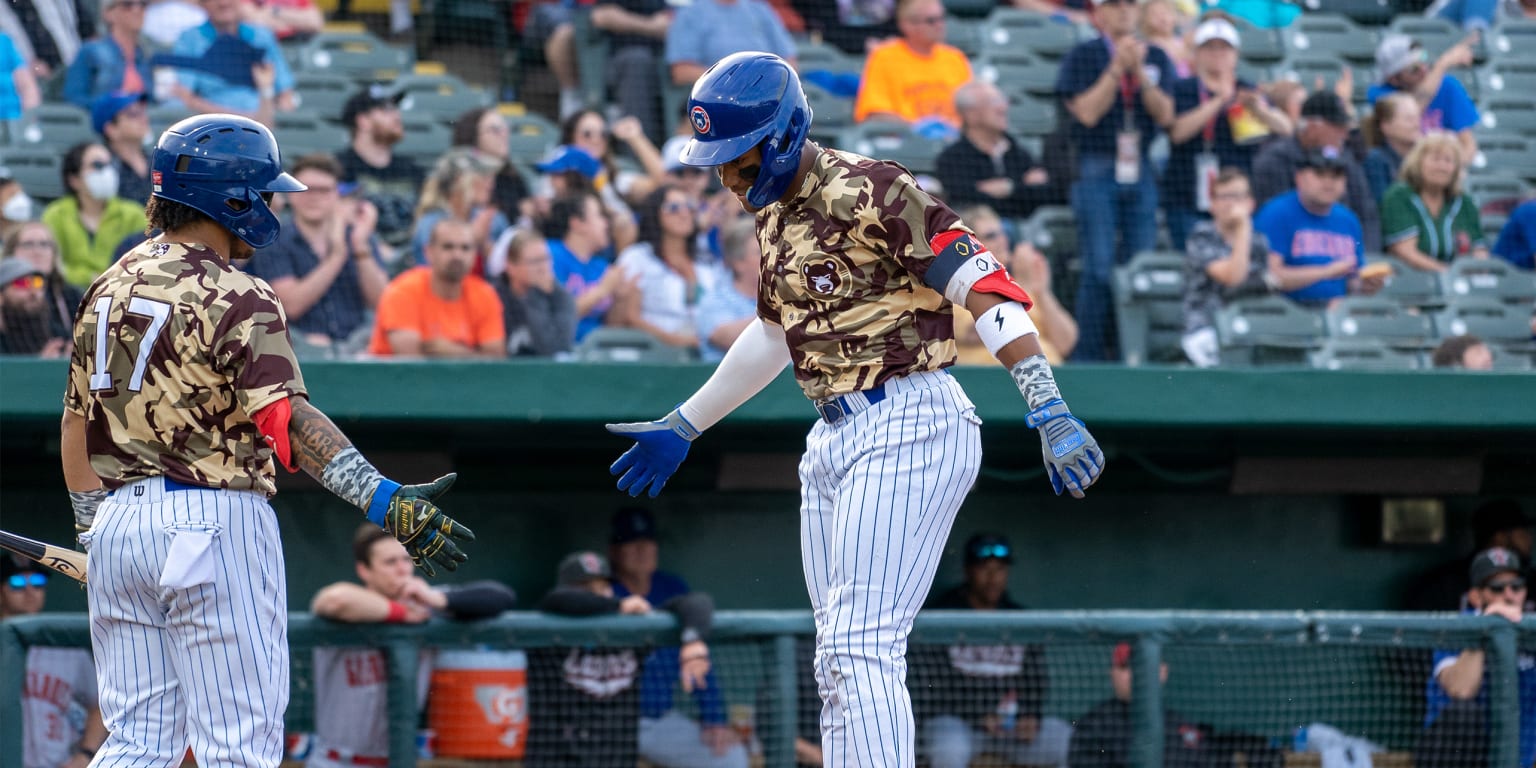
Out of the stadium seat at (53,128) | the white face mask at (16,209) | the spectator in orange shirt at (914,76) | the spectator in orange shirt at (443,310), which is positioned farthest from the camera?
the spectator in orange shirt at (914,76)

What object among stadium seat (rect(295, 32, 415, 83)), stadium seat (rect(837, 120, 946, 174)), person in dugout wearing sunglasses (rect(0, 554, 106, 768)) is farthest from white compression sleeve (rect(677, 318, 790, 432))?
stadium seat (rect(295, 32, 415, 83))

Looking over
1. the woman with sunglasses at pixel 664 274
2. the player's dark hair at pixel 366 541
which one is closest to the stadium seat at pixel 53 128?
the woman with sunglasses at pixel 664 274

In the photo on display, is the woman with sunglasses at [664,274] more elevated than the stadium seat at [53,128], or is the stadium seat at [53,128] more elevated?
the stadium seat at [53,128]

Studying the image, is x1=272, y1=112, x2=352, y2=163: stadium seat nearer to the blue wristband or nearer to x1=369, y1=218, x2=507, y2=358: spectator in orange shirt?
x1=369, y1=218, x2=507, y2=358: spectator in orange shirt

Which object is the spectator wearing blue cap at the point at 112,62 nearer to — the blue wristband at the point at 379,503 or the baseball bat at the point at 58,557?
the baseball bat at the point at 58,557

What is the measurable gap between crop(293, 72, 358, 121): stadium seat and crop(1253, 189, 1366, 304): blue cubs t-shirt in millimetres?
4435

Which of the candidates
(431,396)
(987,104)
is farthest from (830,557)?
(987,104)

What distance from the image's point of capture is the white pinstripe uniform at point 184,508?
380 centimetres

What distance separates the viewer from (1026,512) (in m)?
8.30

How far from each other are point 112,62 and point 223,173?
16.1 feet

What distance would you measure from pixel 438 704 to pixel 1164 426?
3.08m

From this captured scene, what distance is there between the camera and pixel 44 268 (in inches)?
275

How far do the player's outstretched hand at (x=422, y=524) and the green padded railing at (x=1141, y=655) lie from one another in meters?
2.44

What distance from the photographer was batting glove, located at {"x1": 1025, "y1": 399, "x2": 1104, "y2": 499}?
368cm
